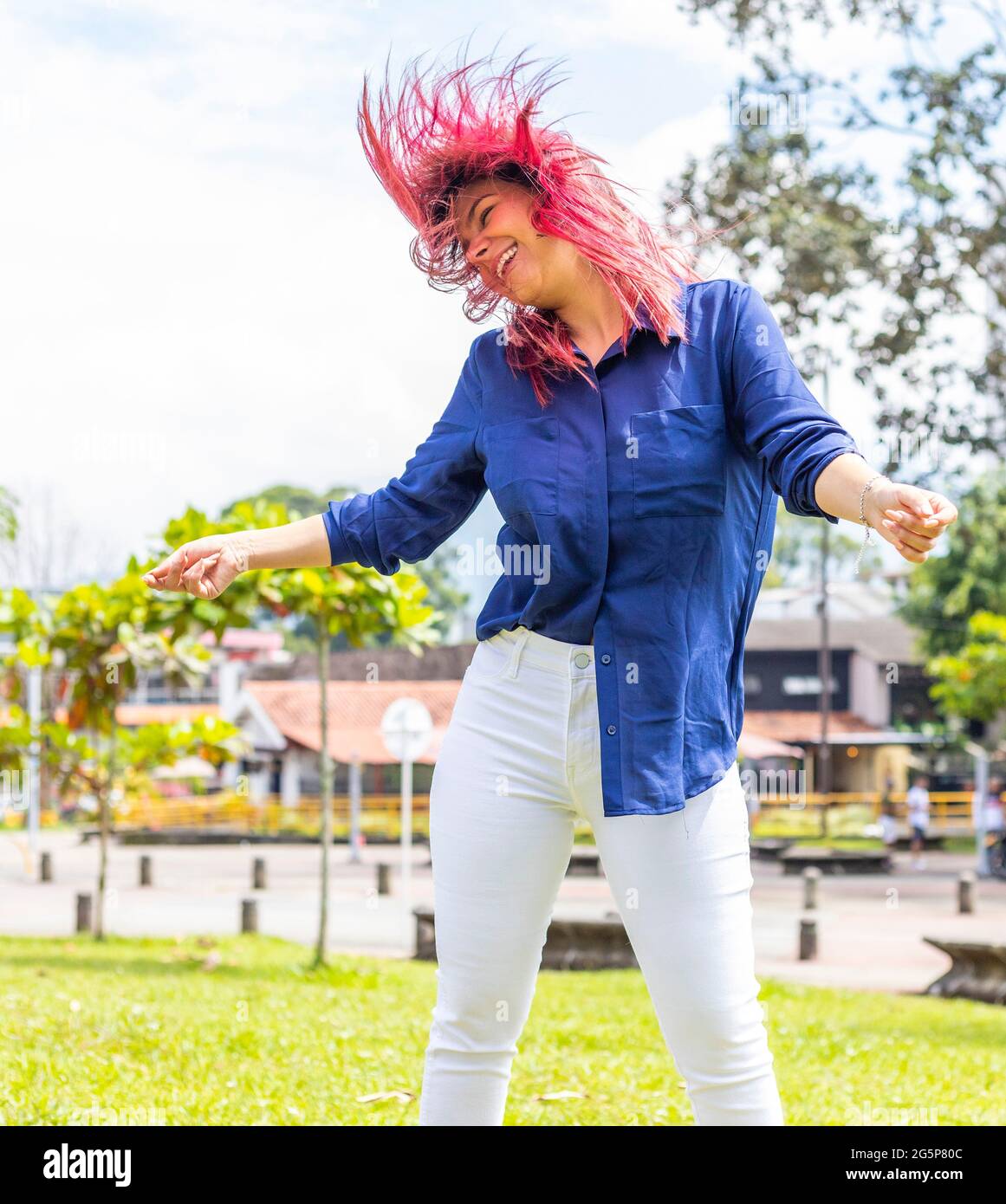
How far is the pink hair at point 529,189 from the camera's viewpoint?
2.06 metres

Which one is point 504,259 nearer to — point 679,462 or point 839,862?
point 679,462

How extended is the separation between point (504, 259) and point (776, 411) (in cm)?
49

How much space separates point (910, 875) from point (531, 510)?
24.6 meters

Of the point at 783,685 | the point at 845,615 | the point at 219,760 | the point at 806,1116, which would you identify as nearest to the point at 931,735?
the point at 783,685

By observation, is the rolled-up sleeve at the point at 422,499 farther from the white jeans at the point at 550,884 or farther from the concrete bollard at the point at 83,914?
the concrete bollard at the point at 83,914

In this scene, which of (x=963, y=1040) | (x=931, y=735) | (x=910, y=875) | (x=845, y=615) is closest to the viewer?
(x=963, y=1040)

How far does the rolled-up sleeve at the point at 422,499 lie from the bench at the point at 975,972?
755 centimetres

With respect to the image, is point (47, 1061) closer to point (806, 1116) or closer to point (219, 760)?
point (806, 1116)

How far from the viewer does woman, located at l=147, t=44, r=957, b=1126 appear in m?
2.00

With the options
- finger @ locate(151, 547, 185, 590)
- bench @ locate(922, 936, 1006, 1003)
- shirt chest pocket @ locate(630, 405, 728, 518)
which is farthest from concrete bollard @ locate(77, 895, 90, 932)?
shirt chest pocket @ locate(630, 405, 728, 518)

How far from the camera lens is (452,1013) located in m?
2.12

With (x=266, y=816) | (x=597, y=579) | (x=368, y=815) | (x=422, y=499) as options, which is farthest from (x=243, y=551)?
(x=266, y=816)

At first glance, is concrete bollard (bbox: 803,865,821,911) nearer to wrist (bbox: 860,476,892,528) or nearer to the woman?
the woman

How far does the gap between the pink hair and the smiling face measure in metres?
0.02
